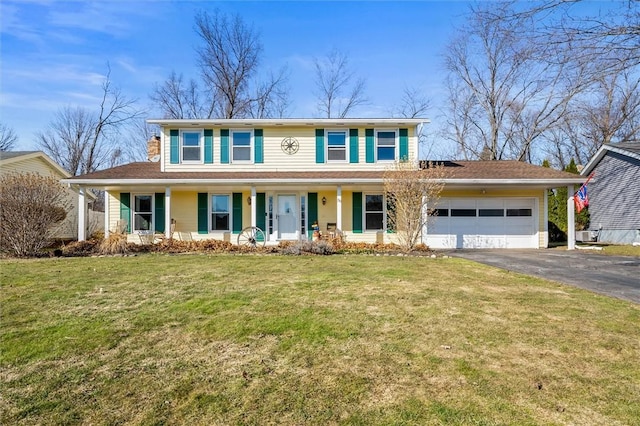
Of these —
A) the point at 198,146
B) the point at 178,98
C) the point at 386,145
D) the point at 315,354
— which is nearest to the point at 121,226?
the point at 198,146

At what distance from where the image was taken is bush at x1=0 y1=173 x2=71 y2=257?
1007 centimetres

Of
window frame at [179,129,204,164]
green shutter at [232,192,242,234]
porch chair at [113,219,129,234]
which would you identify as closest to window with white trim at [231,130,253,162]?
window frame at [179,129,204,164]

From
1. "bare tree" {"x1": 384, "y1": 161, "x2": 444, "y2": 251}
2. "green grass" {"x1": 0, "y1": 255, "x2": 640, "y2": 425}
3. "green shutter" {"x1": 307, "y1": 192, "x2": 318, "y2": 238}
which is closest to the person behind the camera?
"green grass" {"x1": 0, "y1": 255, "x2": 640, "y2": 425}

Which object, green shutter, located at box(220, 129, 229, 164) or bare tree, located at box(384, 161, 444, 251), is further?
Result: green shutter, located at box(220, 129, 229, 164)

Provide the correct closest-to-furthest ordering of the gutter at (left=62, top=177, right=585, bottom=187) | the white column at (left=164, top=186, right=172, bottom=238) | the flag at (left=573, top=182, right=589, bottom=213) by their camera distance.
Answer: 1. the gutter at (left=62, top=177, right=585, bottom=187)
2. the white column at (left=164, top=186, right=172, bottom=238)
3. the flag at (left=573, top=182, right=589, bottom=213)

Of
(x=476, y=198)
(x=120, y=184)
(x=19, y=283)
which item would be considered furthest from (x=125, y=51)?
(x=476, y=198)

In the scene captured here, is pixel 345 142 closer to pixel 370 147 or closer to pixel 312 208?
pixel 370 147

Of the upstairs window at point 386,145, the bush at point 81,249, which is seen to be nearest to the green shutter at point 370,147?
the upstairs window at point 386,145

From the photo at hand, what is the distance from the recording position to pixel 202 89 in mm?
28594

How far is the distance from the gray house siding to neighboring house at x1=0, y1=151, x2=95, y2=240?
25246mm

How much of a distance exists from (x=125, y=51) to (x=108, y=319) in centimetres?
1369

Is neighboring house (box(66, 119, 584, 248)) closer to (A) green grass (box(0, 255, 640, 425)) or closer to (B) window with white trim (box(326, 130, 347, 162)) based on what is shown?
(B) window with white trim (box(326, 130, 347, 162))

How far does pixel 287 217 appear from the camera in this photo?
14.3m

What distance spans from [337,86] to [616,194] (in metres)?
19.2
